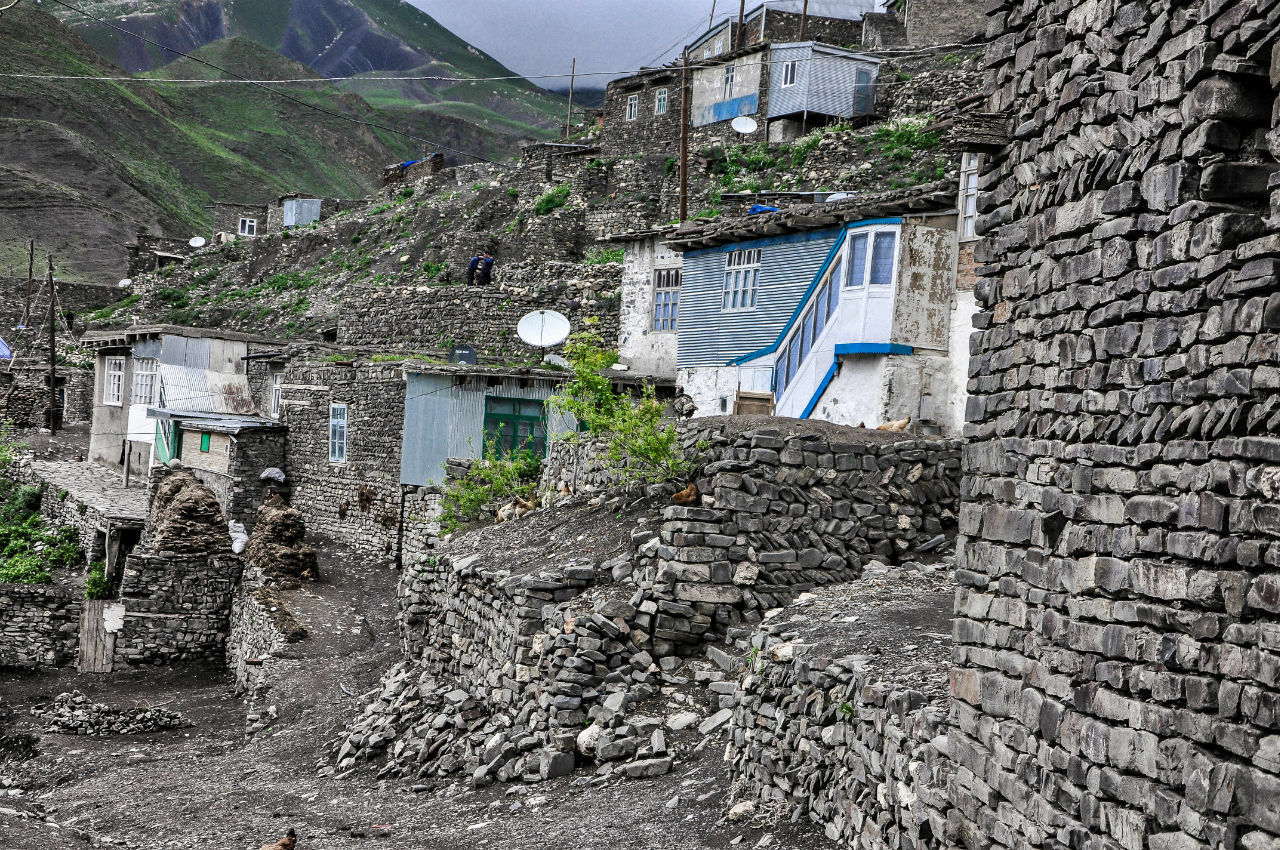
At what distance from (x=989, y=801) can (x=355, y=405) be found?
78.3 feet

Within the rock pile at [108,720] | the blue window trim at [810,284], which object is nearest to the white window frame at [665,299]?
the blue window trim at [810,284]

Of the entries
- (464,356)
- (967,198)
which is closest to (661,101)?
(464,356)

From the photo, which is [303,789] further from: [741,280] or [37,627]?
[37,627]

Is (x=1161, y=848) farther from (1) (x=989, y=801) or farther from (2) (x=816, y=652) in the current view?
(2) (x=816, y=652)

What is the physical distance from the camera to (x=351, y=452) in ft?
90.5

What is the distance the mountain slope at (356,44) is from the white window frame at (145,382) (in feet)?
319

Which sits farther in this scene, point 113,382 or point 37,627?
point 113,382

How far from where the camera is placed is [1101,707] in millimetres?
4738

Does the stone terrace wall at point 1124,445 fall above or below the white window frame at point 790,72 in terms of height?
below

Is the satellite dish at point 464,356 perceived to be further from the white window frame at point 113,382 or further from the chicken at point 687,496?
the chicken at point 687,496

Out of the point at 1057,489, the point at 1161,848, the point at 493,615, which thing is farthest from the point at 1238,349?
the point at 493,615

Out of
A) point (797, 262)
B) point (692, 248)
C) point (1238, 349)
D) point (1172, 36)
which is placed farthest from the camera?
point (692, 248)

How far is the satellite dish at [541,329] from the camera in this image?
26.1 metres

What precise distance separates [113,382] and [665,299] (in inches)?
780
